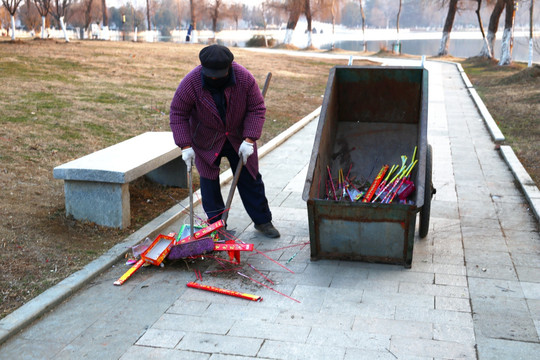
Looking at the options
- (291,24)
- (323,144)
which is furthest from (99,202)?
(291,24)

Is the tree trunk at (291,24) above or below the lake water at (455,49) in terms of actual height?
above

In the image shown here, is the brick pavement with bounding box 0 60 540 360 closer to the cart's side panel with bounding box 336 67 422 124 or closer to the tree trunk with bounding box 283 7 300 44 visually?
the cart's side panel with bounding box 336 67 422 124

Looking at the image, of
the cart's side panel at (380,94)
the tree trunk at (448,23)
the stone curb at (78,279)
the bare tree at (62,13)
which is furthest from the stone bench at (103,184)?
the tree trunk at (448,23)

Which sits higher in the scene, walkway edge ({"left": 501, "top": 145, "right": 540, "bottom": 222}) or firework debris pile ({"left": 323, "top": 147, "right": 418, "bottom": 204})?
firework debris pile ({"left": 323, "top": 147, "right": 418, "bottom": 204})

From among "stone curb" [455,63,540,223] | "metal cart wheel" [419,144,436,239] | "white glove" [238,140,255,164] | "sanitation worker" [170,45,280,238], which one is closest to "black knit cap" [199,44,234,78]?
"sanitation worker" [170,45,280,238]

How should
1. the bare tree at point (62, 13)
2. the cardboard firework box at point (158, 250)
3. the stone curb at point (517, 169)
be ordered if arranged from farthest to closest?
the bare tree at point (62, 13), the stone curb at point (517, 169), the cardboard firework box at point (158, 250)

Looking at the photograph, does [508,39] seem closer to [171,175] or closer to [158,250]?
[171,175]

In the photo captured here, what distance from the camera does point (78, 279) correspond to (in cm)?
478

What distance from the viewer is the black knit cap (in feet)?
16.1

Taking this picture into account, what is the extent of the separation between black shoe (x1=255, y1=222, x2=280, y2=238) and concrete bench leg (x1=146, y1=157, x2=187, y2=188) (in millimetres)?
1830

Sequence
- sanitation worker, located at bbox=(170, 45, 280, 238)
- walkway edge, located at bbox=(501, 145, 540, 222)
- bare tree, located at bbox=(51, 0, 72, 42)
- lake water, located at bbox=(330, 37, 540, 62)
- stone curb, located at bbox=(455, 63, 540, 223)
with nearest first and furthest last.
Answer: sanitation worker, located at bbox=(170, 45, 280, 238) < walkway edge, located at bbox=(501, 145, 540, 222) < stone curb, located at bbox=(455, 63, 540, 223) < bare tree, located at bbox=(51, 0, 72, 42) < lake water, located at bbox=(330, 37, 540, 62)

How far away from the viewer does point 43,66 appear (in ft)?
50.8

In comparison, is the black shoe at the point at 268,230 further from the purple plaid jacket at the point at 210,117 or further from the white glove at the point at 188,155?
the white glove at the point at 188,155

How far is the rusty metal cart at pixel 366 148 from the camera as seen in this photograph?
4.89 m
